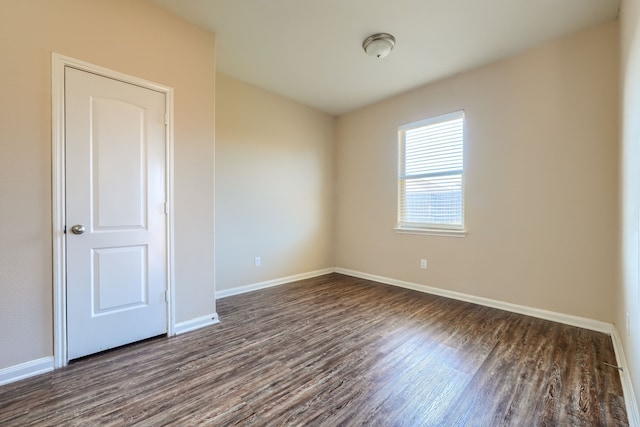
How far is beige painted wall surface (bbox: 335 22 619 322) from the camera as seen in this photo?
2.51 meters

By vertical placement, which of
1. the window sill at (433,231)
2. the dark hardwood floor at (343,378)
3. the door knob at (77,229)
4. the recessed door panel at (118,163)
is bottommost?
the dark hardwood floor at (343,378)

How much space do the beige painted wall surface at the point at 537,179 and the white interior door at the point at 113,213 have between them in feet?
10.1

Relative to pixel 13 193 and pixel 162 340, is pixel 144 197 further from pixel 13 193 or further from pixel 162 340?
pixel 162 340

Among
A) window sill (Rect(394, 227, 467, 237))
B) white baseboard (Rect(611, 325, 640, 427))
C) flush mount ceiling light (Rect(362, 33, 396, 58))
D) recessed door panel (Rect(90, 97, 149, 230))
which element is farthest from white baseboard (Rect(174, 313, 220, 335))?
flush mount ceiling light (Rect(362, 33, 396, 58))

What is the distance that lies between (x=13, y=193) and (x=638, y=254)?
3.58 metres

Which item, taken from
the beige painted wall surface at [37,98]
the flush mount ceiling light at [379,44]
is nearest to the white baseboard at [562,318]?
the flush mount ceiling light at [379,44]

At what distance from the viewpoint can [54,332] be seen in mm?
1916

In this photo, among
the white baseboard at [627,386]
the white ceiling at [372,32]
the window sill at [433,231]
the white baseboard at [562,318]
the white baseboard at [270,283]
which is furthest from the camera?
the white baseboard at [270,283]

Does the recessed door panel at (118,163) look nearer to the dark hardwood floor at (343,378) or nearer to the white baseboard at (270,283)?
the dark hardwood floor at (343,378)

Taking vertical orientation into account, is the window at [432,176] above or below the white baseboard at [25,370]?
above

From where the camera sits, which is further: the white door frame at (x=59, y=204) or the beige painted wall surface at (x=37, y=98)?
the white door frame at (x=59, y=204)

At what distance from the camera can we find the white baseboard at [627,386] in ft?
4.62

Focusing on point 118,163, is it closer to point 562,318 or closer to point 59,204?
point 59,204

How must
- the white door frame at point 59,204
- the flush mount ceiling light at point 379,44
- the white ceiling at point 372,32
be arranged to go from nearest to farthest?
the white door frame at point 59,204, the white ceiling at point 372,32, the flush mount ceiling light at point 379,44
